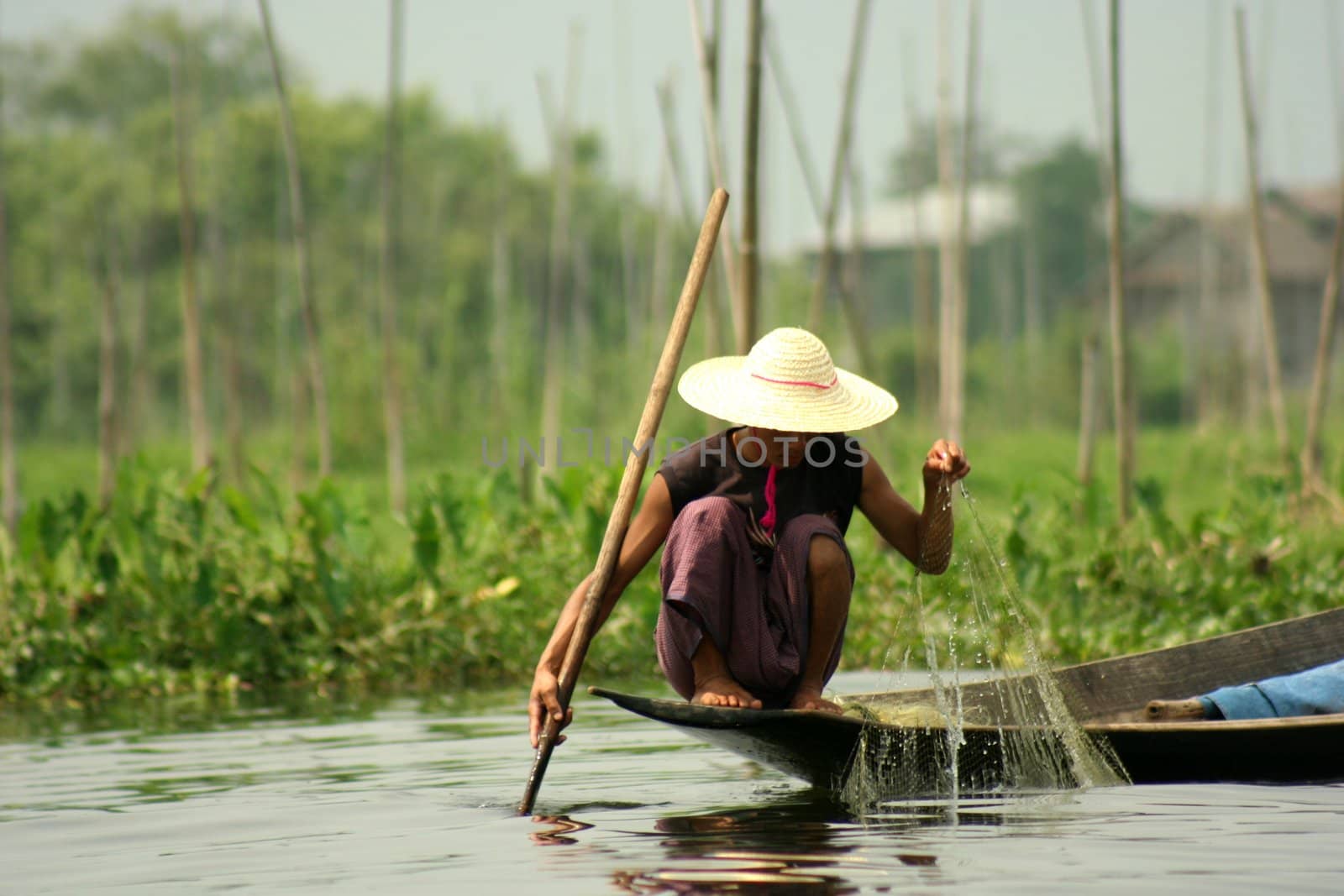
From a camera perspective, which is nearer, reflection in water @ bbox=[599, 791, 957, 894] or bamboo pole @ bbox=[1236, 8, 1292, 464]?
reflection in water @ bbox=[599, 791, 957, 894]

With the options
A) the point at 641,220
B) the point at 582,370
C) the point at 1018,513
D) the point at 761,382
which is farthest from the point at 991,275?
the point at 761,382

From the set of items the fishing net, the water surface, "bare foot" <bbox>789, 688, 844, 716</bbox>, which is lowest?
the water surface

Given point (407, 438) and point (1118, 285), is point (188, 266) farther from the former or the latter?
point (407, 438)

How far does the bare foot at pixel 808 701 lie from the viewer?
327 cm

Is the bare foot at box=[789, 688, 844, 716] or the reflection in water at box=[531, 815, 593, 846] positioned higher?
the bare foot at box=[789, 688, 844, 716]

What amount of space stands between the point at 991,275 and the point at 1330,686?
38641 mm

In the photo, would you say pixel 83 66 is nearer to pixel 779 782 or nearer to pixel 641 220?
pixel 641 220

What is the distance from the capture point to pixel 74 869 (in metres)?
2.94

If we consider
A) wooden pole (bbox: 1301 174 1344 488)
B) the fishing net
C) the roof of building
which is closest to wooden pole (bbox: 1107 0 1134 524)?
wooden pole (bbox: 1301 174 1344 488)

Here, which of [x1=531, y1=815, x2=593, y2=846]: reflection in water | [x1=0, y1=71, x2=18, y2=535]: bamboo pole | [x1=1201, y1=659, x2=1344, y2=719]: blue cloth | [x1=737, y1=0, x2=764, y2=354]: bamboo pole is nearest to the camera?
[x1=531, y1=815, x2=593, y2=846]: reflection in water

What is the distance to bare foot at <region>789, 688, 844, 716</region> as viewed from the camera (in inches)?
129

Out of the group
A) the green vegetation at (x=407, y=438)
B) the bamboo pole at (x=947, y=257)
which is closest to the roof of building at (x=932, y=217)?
the green vegetation at (x=407, y=438)

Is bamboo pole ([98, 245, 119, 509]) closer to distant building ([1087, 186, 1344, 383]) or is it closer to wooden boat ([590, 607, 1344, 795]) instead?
wooden boat ([590, 607, 1344, 795])

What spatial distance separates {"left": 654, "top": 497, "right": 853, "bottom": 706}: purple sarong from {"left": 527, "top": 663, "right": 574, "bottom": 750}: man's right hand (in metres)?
0.25
